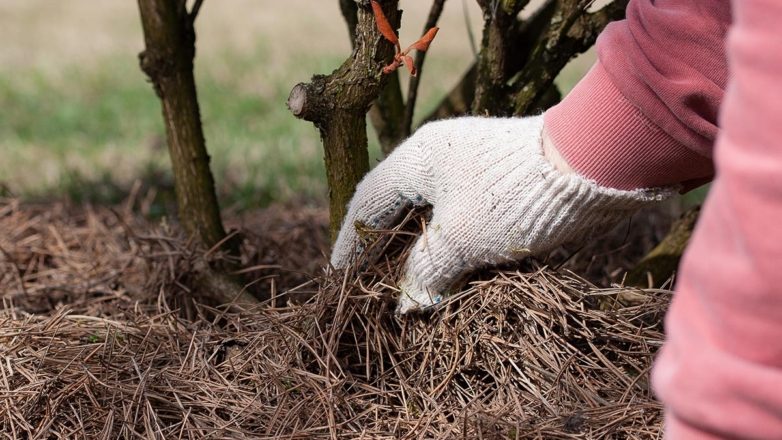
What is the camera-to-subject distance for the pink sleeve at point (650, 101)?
41.6 inches

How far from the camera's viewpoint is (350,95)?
1312mm

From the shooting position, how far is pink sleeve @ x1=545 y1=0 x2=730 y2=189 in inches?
41.6

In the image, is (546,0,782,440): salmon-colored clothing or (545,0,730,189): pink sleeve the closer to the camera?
(546,0,782,440): salmon-colored clothing

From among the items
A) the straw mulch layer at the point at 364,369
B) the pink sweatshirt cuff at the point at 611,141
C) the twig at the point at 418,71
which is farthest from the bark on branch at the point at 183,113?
the pink sweatshirt cuff at the point at 611,141

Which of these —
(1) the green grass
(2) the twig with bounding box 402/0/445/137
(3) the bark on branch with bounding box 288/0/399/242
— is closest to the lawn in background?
(1) the green grass

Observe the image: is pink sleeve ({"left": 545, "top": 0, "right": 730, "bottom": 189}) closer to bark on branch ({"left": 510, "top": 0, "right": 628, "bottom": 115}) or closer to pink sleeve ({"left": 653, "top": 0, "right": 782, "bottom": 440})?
bark on branch ({"left": 510, "top": 0, "right": 628, "bottom": 115})

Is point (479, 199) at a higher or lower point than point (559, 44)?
lower

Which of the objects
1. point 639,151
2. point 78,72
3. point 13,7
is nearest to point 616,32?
point 639,151

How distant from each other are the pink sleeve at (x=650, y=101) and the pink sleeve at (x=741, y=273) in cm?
51

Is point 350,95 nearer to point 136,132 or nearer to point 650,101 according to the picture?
point 650,101

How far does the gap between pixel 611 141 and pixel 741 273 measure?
1.98 ft

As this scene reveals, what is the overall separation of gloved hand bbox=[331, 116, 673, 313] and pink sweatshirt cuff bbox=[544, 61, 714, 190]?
0.03 meters

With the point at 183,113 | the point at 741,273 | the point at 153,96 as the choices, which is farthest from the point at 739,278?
the point at 153,96

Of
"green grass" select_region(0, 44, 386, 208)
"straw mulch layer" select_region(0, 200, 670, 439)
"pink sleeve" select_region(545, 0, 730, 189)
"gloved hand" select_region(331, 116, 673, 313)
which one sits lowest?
"green grass" select_region(0, 44, 386, 208)
